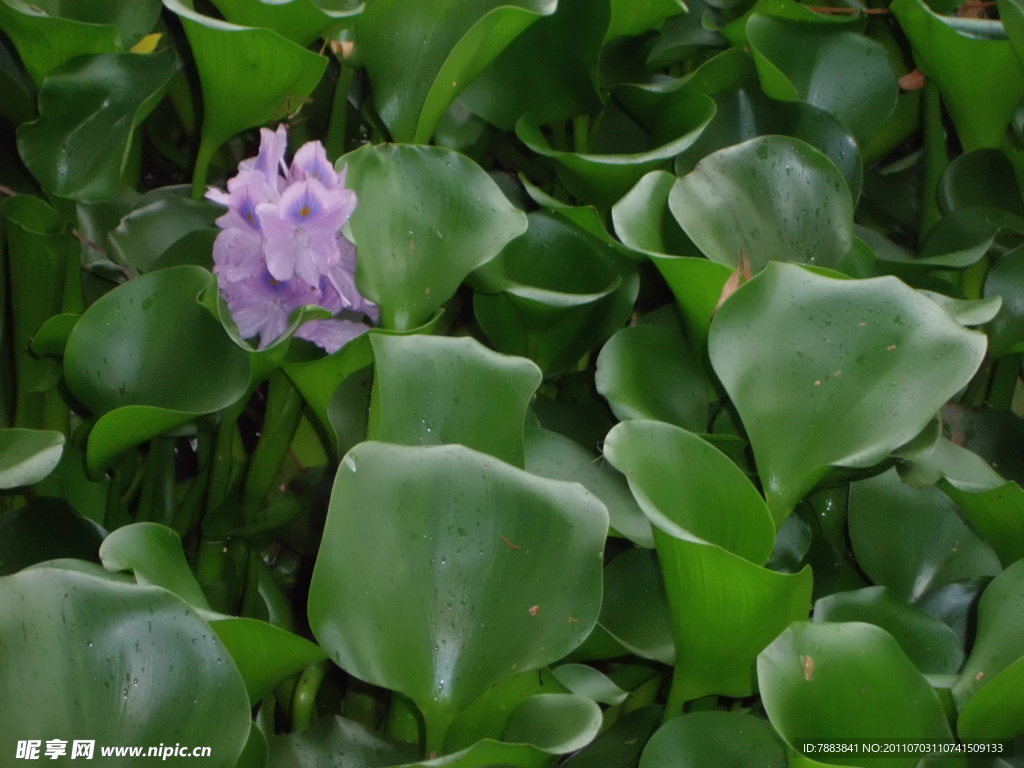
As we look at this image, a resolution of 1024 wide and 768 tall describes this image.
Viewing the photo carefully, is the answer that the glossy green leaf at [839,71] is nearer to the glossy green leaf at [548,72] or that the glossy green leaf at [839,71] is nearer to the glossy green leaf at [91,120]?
the glossy green leaf at [548,72]

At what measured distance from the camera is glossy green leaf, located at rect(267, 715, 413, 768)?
44 centimetres

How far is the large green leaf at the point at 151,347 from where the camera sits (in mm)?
526

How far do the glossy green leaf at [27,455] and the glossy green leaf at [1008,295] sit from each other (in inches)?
22.1

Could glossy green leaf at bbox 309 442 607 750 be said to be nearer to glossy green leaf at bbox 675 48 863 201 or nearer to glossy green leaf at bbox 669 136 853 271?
glossy green leaf at bbox 669 136 853 271

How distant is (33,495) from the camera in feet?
2.00

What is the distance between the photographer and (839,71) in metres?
0.73

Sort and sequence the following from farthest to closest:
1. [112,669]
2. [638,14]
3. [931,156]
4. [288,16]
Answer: [931,156] < [638,14] < [288,16] < [112,669]

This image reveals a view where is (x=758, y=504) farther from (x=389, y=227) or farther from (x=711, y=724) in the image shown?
(x=389, y=227)

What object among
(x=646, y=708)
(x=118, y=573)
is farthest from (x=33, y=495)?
(x=646, y=708)

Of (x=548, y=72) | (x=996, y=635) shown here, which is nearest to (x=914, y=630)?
(x=996, y=635)

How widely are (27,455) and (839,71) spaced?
569 millimetres

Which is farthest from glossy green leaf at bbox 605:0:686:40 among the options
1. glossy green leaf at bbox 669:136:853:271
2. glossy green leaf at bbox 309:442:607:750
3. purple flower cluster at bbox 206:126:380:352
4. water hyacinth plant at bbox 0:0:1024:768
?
glossy green leaf at bbox 309:442:607:750

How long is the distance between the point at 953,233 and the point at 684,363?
233 millimetres

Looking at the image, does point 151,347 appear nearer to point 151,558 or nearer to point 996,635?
point 151,558
